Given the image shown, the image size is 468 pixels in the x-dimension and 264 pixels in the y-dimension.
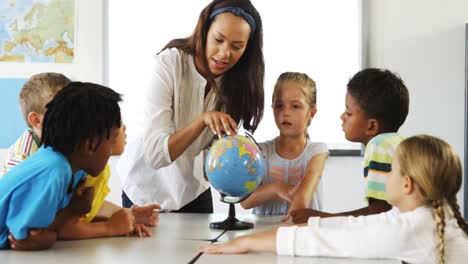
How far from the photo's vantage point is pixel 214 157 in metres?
1.95

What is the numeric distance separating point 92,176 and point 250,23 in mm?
872

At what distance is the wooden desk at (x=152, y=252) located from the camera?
1.51m

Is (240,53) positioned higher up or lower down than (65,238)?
higher up

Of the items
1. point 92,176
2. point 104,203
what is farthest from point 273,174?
point 92,176

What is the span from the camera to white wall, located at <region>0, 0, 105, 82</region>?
461 cm

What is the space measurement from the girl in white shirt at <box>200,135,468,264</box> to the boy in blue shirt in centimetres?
43

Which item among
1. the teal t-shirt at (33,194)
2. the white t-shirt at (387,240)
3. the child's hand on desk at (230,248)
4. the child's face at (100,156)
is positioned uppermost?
the child's face at (100,156)

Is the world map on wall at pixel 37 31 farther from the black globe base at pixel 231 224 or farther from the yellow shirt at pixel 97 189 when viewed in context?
the black globe base at pixel 231 224

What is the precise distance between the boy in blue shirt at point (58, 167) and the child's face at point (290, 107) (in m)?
0.90

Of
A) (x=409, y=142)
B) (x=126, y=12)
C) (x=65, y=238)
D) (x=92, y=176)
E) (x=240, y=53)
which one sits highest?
(x=126, y=12)

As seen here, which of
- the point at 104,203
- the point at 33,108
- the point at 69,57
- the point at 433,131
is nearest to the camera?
the point at 104,203

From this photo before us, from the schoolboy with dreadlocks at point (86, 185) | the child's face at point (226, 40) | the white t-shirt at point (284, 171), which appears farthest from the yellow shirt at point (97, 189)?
the white t-shirt at point (284, 171)

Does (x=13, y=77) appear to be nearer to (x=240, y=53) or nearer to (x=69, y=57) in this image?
(x=69, y=57)

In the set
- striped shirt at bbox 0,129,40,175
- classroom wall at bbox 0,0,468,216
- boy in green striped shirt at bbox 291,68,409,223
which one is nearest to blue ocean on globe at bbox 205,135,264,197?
boy in green striped shirt at bbox 291,68,409,223
